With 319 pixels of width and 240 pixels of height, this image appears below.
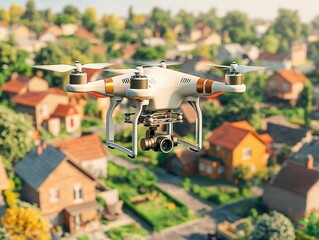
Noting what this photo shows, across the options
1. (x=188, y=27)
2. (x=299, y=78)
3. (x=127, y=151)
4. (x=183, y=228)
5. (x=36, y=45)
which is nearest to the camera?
(x=127, y=151)

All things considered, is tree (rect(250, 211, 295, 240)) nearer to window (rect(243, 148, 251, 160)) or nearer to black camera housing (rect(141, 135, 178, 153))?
window (rect(243, 148, 251, 160))

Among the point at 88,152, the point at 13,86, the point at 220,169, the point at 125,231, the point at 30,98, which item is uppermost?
the point at 13,86

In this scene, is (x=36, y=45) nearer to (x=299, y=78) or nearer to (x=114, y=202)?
(x=299, y=78)

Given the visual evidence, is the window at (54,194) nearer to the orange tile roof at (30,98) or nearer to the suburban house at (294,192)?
the suburban house at (294,192)

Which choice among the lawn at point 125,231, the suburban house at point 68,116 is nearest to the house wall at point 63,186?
the lawn at point 125,231

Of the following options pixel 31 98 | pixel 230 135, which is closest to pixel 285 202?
pixel 230 135

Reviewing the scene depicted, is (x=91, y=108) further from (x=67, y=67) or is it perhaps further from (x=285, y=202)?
(x=67, y=67)

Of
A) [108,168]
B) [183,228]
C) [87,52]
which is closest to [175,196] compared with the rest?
[183,228]

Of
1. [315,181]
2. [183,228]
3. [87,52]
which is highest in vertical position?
[87,52]
